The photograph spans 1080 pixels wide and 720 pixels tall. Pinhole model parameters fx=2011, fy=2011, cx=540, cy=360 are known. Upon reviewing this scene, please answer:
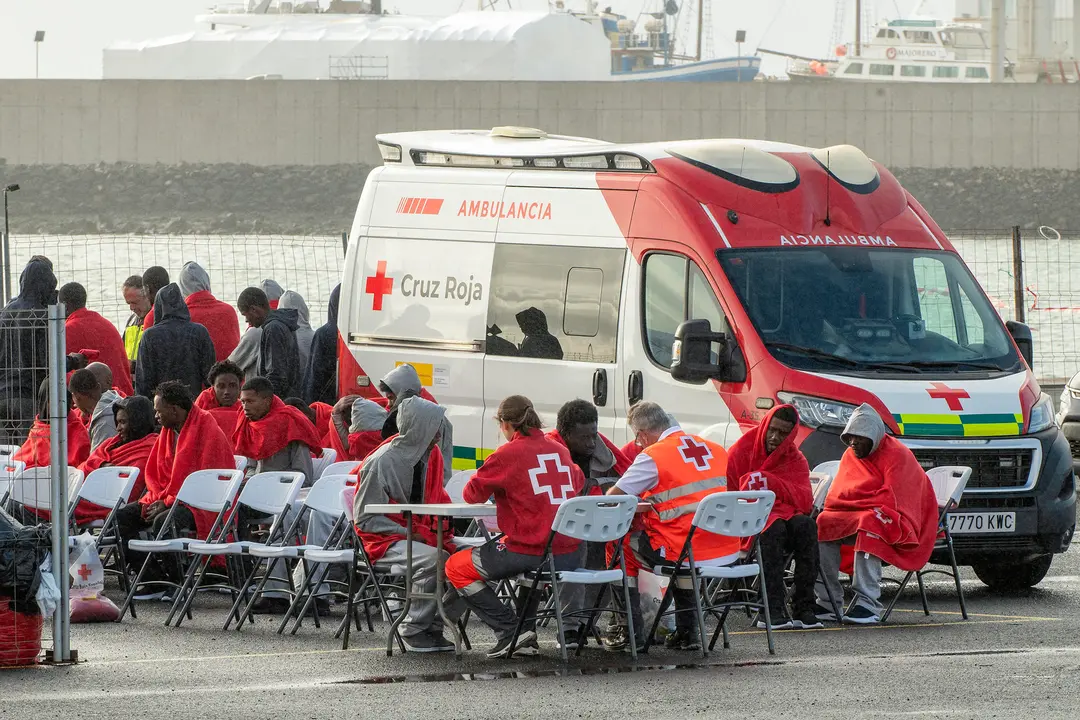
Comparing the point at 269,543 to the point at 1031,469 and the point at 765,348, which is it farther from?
the point at 1031,469

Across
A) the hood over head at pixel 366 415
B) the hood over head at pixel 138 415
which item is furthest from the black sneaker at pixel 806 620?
the hood over head at pixel 138 415

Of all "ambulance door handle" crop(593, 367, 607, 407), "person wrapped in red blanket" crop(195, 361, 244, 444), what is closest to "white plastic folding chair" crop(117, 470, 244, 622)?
"person wrapped in red blanket" crop(195, 361, 244, 444)

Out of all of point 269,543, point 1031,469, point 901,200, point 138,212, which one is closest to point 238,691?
point 269,543

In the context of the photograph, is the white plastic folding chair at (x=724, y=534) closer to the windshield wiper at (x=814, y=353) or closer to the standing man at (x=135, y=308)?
the windshield wiper at (x=814, y=353)

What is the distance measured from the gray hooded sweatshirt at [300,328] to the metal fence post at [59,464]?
5108 millimetres

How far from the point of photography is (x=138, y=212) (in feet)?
224

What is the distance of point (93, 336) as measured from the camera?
13.1m

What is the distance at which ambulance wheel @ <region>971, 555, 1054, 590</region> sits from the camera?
1064cm

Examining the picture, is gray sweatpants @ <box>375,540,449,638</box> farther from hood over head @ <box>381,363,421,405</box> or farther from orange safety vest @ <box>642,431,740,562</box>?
orange safety vest @ <box>642,431,740,562</box>

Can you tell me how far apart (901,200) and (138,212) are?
59009mm

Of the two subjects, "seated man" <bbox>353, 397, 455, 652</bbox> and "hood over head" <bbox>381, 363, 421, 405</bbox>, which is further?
Answer: "hood over head" <bbox>381, 363, 421, 405</bbox>

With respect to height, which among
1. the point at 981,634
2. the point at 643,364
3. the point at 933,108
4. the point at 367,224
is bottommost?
the point at 981,634

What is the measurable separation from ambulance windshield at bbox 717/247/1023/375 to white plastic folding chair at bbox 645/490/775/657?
1.79 metres

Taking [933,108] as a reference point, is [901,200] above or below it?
below
